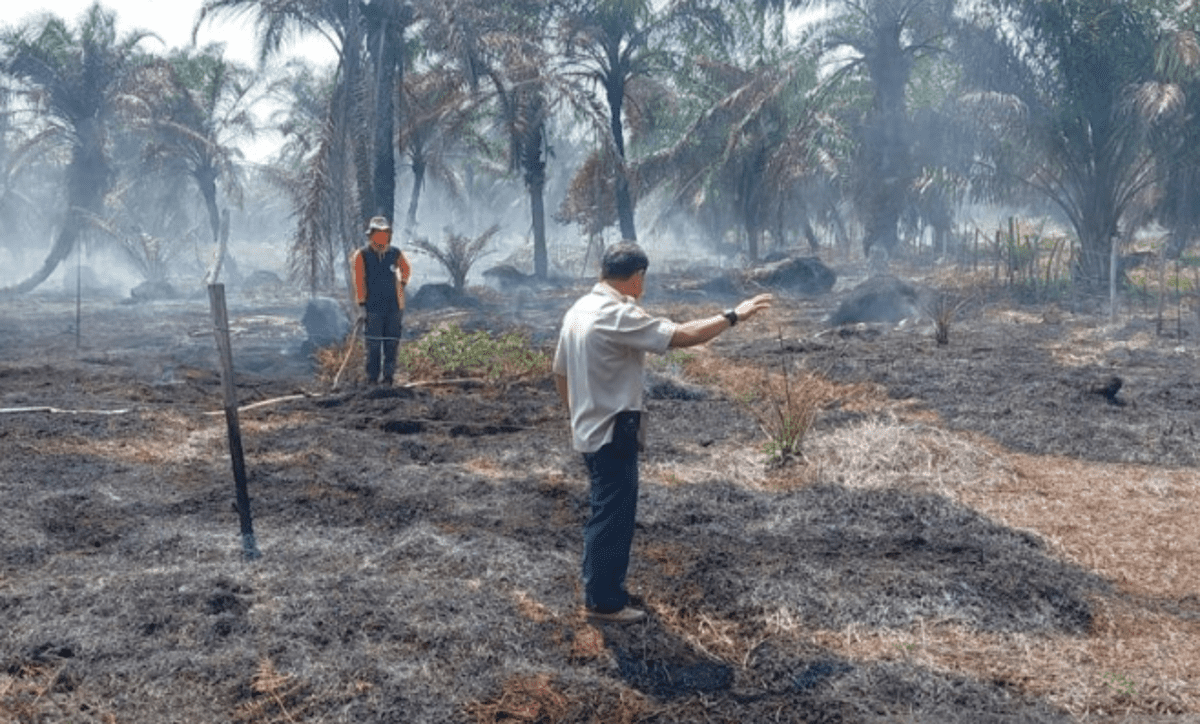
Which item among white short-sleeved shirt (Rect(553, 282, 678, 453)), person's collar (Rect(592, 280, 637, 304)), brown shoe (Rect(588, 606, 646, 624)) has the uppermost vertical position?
person's collar (Rect(592, 280, 637, 304))

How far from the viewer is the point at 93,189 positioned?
2817cm

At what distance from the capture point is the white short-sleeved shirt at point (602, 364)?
13.2 feet

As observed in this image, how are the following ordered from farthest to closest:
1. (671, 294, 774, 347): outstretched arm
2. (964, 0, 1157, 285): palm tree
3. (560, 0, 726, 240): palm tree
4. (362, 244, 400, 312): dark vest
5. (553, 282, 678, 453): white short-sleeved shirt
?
(560, 0, 726, 240): palm tree, (964, 0, 1157, 285): palm tree, (362, 244, 400, 312): dark vest, (553, 282, 678, 453): white short-sleeved shirt, (671, 294, 774, 347): outstretched arm

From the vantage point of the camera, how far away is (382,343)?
32.7 feet

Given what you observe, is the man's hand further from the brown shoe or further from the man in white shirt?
the brown shoe

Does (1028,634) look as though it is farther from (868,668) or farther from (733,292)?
(733,292)

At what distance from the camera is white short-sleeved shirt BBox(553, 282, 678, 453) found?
4031mm

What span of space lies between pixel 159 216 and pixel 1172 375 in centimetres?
3578

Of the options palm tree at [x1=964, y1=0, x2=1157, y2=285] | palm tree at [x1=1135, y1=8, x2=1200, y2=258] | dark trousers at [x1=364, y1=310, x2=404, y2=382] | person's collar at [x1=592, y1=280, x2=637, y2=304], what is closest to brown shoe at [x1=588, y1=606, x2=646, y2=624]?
person's collar at [x1=592, y1=280, x2=637, y2=304]

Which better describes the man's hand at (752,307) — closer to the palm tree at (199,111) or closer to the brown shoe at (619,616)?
the brown shoe at (619,616)

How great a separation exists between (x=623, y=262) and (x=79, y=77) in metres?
26.3

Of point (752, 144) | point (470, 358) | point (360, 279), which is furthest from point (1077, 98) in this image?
point (360, 279)

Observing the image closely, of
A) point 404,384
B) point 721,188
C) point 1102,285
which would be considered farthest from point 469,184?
point 404,384

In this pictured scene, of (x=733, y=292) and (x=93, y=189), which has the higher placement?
(x=93, y=189)
